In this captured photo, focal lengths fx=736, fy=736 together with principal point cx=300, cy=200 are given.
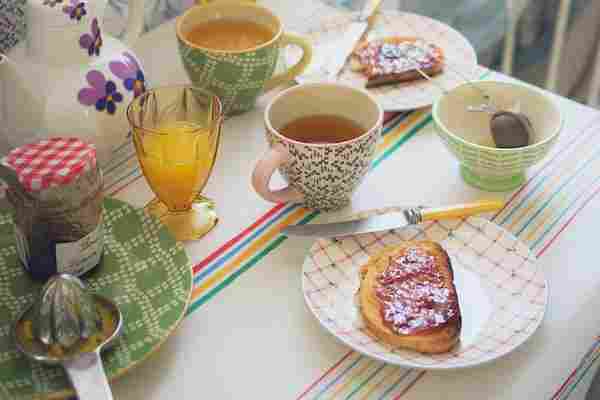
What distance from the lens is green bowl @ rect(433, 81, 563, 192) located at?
828 millimetres

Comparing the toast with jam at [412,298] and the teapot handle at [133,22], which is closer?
the toast with jam at [412,298]

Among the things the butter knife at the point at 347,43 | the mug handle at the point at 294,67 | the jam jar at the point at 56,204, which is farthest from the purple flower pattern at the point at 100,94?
the butter knife at the point at 347,43

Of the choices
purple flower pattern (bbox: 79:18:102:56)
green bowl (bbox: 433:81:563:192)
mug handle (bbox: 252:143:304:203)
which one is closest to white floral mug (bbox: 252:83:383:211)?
mug handle (bbox: 252:143:304:203)

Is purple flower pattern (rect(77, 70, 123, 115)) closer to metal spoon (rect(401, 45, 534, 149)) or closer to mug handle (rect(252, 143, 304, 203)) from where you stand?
mug handle (rect(252, 143, 304, 203))

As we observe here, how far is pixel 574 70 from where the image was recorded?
203 centimetres

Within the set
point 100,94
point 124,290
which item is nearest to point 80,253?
point 124,290

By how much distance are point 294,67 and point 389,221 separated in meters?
0.30

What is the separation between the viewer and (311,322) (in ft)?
2.38

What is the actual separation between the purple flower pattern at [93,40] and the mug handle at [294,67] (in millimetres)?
239

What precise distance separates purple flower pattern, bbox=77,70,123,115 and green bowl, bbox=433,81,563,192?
0.37 meters

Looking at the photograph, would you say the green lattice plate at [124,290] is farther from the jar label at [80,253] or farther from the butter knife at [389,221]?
the butter knife at [389,221]

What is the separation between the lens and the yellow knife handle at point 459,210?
0.80 metres

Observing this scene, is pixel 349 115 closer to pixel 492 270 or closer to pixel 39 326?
pixel 492 270

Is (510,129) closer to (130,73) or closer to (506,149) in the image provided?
(506,149)
